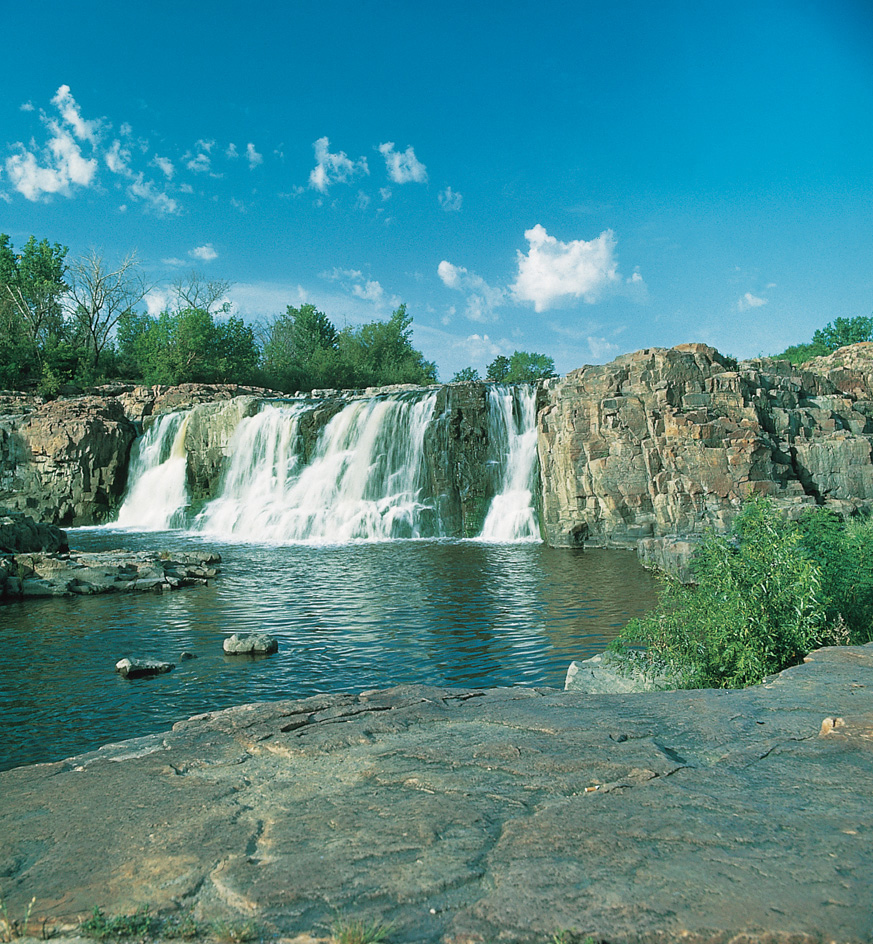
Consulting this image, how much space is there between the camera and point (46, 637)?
1160cm

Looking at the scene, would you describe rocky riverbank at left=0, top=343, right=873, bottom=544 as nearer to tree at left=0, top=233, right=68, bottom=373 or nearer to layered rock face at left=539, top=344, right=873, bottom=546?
layered rock face at left=539, top=344, right=873, bottom=546

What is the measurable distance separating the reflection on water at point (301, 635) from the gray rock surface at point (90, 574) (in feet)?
1.88

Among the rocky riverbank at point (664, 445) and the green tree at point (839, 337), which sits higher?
the green tree at point (839, 337)

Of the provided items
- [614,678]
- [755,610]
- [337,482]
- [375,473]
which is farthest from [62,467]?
[755,610]

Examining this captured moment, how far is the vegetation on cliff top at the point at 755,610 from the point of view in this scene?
23.0 feet

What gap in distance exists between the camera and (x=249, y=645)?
10.4 metres

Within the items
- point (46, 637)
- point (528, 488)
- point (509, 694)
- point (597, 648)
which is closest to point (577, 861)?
point (509, 694)

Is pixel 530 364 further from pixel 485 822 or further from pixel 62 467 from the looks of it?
pixel 485 822

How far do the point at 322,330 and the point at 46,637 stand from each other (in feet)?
196

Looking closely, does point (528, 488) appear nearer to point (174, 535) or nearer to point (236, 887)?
point (174, 535)

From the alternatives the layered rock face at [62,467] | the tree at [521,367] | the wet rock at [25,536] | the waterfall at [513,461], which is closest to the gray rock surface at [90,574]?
the wet rock at [25,536]

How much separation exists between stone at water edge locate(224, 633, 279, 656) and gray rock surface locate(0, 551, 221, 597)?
6.03 metres

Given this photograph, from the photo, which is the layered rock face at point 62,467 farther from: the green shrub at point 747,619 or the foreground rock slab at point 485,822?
the foreground rock slab at point 485,822

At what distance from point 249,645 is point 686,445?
14.9 metres
